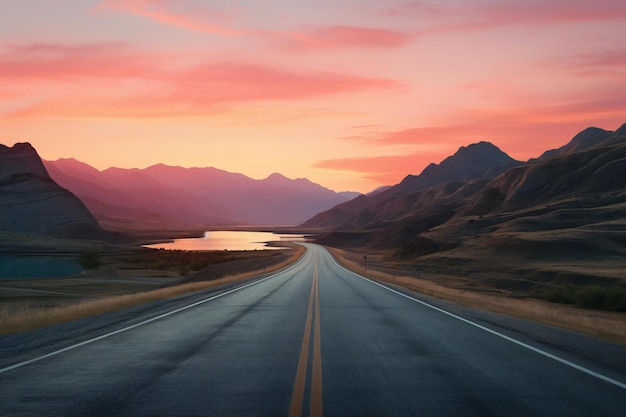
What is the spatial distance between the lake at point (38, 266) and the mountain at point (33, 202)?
40.2m

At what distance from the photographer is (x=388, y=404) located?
8.04 m

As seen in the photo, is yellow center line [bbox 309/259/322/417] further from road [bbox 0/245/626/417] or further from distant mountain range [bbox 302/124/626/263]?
distant mountain range [bbox 302/124/626/263]

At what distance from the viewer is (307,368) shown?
10555 mm

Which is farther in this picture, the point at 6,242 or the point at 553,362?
the point at 6,242

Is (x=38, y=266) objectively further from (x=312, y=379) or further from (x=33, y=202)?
(x=312, y=379)

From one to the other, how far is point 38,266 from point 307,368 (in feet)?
333

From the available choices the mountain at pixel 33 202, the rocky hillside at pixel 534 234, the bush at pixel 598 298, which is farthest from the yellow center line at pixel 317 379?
the mountain at pixel 33 202

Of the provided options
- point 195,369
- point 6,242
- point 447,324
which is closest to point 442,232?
point 6,242

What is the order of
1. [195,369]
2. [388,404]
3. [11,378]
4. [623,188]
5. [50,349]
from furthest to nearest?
[623,188] < [50,349] < [195,369] < [11,378] < [388,404]

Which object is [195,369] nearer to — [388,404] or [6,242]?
[388,404]

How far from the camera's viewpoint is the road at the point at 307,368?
7988mm

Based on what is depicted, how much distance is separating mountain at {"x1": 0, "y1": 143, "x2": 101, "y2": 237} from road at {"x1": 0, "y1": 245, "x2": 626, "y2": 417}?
152 metres

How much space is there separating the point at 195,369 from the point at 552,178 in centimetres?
15509

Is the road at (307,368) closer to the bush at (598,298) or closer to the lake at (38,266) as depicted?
the bush at (598,298)
